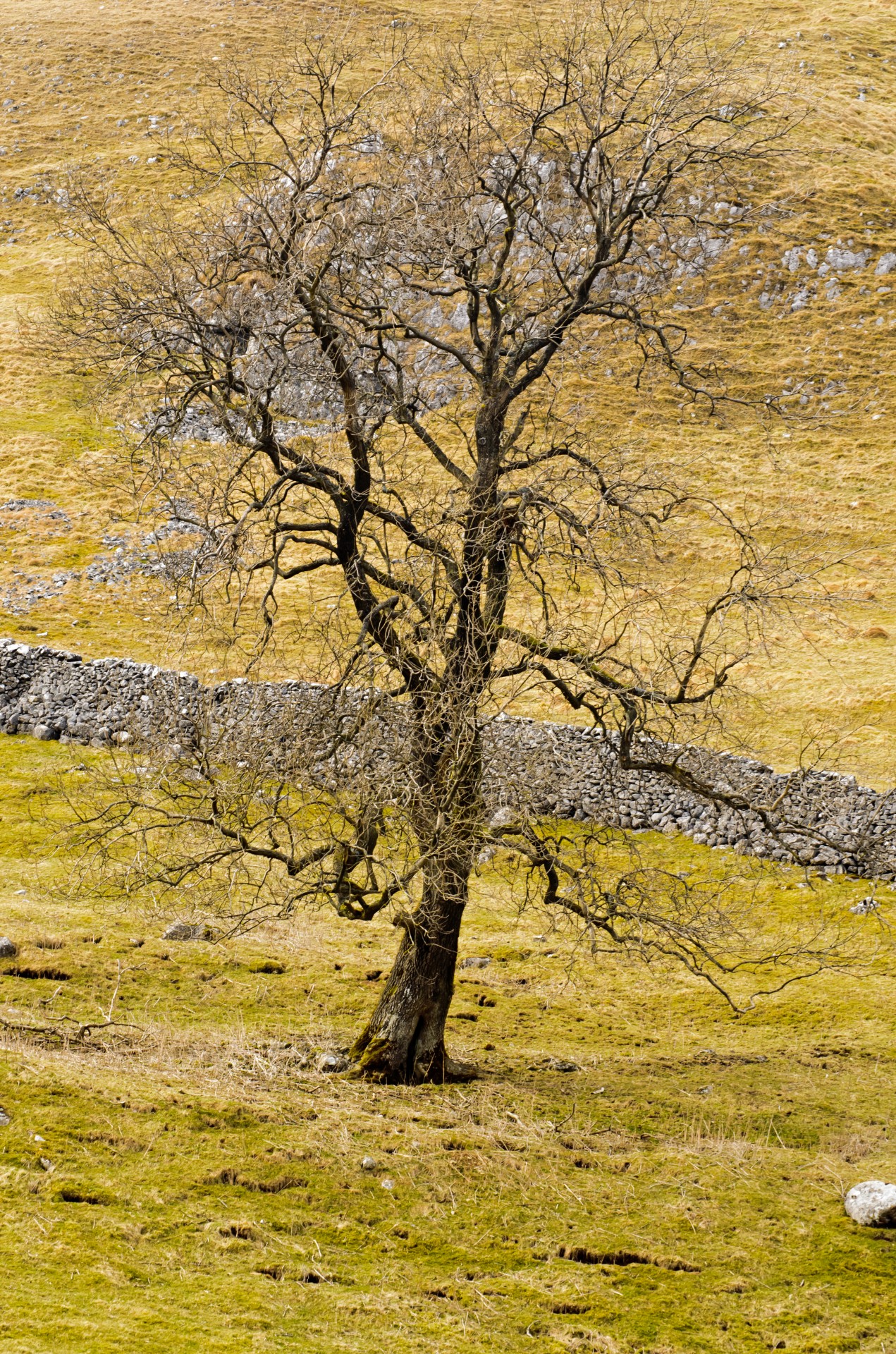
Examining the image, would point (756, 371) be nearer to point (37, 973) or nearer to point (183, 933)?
point (183, 933)

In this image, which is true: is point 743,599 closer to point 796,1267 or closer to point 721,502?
point 796,1267

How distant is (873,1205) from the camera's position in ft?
30.1

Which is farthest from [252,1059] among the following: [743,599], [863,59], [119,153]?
[863,59]

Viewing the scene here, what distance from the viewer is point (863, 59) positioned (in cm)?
7762

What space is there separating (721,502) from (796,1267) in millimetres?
41027

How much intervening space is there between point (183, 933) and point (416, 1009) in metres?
7.53

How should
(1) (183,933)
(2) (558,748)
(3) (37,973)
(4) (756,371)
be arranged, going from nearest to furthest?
1. (3) (37,973)
2. (2) (558,748)
3. (1) (183,933)
4. (4) (756,371)

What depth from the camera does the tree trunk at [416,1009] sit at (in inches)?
481

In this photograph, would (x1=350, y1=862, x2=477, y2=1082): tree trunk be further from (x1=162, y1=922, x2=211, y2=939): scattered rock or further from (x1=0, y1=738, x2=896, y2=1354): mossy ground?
(x1=162, y1=922, x2=211, y2=939): scattered rock

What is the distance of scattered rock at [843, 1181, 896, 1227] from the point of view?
30.0ft

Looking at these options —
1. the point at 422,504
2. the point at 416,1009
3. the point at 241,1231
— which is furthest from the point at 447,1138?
the point at 422,504

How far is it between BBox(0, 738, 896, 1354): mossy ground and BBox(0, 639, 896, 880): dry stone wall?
3.34m

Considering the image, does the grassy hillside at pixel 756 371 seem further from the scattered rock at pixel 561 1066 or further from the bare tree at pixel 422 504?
the scattered rock at pixel 561 1066

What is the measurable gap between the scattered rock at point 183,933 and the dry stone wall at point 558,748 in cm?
327
